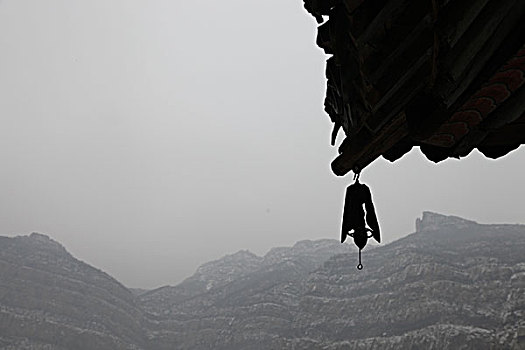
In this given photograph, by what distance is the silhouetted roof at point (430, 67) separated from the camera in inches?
85.6

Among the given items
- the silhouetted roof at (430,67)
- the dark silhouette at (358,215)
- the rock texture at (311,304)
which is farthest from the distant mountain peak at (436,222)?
the silhouetted roof at (430,67)

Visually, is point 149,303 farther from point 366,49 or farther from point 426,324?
point 366,49

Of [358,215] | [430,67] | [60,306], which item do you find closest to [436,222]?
[60,306]

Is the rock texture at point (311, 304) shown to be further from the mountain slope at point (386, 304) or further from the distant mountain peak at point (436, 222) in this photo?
the distant mountain peak at point (436, 222)

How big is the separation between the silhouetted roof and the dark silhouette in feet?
4.46

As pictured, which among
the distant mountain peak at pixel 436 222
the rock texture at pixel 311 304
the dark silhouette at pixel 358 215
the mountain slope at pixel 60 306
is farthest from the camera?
the distant mountain peak at pixel 436 222

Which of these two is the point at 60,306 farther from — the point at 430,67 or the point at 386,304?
the point at 430,67

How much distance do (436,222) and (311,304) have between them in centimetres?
7403

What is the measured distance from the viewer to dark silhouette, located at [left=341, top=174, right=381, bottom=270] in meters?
5.09

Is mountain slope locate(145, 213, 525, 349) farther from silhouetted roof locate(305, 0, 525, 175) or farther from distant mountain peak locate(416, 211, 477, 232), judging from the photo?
silhouetted roof locate(305, 0, 525, 175)

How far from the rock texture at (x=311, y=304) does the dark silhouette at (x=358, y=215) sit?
59254 mm

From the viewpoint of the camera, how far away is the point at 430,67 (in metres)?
2.53

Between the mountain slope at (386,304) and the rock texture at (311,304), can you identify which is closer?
the mountain slope at (386,304)

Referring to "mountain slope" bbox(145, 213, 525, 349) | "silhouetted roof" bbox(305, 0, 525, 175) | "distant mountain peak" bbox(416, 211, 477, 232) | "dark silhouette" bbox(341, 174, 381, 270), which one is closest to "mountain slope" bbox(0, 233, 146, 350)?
"mountain slope" bbox(145, 213, 525, 349)
